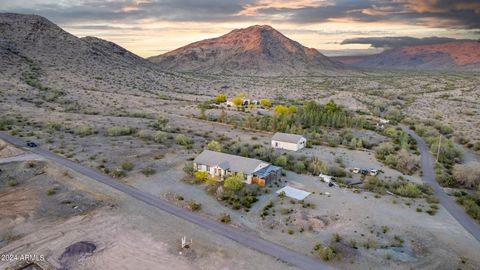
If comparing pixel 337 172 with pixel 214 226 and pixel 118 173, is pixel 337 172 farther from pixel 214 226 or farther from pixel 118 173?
pixel 118 173

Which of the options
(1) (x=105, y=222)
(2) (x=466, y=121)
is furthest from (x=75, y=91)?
(2) (x=466, y=121)

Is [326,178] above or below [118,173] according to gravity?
below

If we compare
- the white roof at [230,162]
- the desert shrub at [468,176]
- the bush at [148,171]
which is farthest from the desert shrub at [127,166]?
the desert shrub at [468,176]

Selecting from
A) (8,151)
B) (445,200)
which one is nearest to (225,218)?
(445,200)

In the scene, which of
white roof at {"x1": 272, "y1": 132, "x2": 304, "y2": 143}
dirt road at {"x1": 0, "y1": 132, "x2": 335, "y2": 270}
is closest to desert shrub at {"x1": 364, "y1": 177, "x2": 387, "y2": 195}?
white roof at {"x1": 272, "y1": 132, "x2": 304, "y2": 143}

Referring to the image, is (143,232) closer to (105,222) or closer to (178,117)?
(105,222)

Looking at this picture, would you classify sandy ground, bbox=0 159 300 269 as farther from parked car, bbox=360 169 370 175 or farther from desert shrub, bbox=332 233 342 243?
parked car, bbox=360 169 370 175
